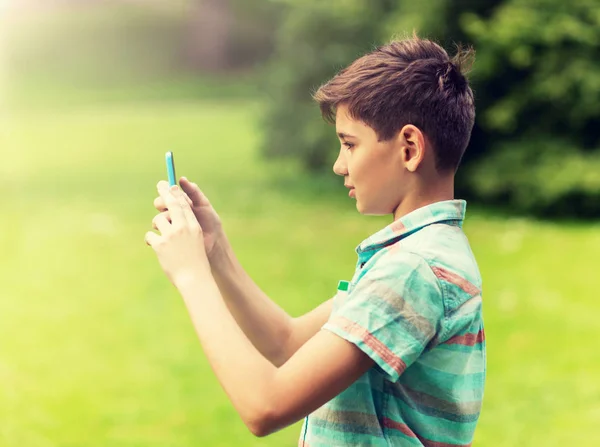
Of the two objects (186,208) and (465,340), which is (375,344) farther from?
(186,208)

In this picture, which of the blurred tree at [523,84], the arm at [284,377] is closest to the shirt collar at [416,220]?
the arm at [284,377]

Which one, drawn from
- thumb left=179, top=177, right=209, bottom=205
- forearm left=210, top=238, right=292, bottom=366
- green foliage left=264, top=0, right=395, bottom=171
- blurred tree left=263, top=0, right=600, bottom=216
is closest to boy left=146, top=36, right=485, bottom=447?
thumb left=179, top=177, right=209, bottom=205

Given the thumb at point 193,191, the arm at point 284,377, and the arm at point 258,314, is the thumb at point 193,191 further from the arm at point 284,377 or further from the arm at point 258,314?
the arm at point 284,377

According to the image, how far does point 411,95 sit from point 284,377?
55 cm

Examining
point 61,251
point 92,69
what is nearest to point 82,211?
point 61,251

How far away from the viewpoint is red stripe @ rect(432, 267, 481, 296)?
149cm

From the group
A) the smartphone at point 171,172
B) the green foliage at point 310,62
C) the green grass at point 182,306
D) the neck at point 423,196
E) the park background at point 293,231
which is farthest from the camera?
the green foliage at point 310,62

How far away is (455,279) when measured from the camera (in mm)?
1500

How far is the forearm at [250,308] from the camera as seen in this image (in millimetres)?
1921

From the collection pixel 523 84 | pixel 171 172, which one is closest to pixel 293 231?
pixel 523 84

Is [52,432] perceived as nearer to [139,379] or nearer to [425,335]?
[139,379]

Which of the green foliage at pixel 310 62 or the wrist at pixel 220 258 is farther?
the green foliage at pixel 310 62

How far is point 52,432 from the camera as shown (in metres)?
4.36

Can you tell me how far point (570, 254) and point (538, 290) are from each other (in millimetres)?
1190
